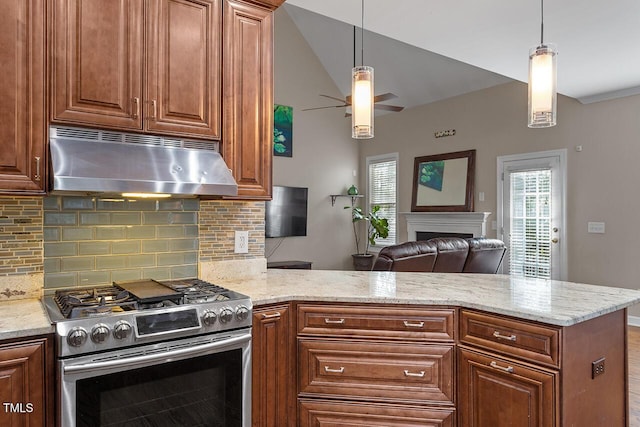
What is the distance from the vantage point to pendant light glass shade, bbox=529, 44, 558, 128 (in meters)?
1.99

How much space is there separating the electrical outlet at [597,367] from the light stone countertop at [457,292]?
0.21 m

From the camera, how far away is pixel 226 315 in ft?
6.32

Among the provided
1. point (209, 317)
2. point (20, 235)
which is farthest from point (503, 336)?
point (20, 235)

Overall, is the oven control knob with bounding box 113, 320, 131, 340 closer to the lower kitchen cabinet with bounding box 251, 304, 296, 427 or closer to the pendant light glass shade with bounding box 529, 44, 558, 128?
the lower kitchen cabinet with bounding box 251, 304, 296, 427

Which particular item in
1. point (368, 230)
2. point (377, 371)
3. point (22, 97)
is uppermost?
point (22, 97)

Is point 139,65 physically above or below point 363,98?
above

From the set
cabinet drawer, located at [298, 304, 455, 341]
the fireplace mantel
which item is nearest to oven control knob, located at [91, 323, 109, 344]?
cabinet drawer, located at [298, 304, 455, 341]

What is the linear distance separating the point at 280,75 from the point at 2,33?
6023mm

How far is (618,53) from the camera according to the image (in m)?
3.89

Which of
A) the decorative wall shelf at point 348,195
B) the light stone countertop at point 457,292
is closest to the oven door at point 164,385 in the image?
the light stone countertop at point 457,292

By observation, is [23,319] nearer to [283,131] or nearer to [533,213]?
[533,213]

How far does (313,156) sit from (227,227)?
18.0 feet

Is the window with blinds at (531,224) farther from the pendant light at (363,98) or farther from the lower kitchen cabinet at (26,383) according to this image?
the lower kitchen cabinet at (26,383)

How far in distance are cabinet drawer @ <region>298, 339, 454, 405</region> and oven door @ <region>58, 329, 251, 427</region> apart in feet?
1.07
